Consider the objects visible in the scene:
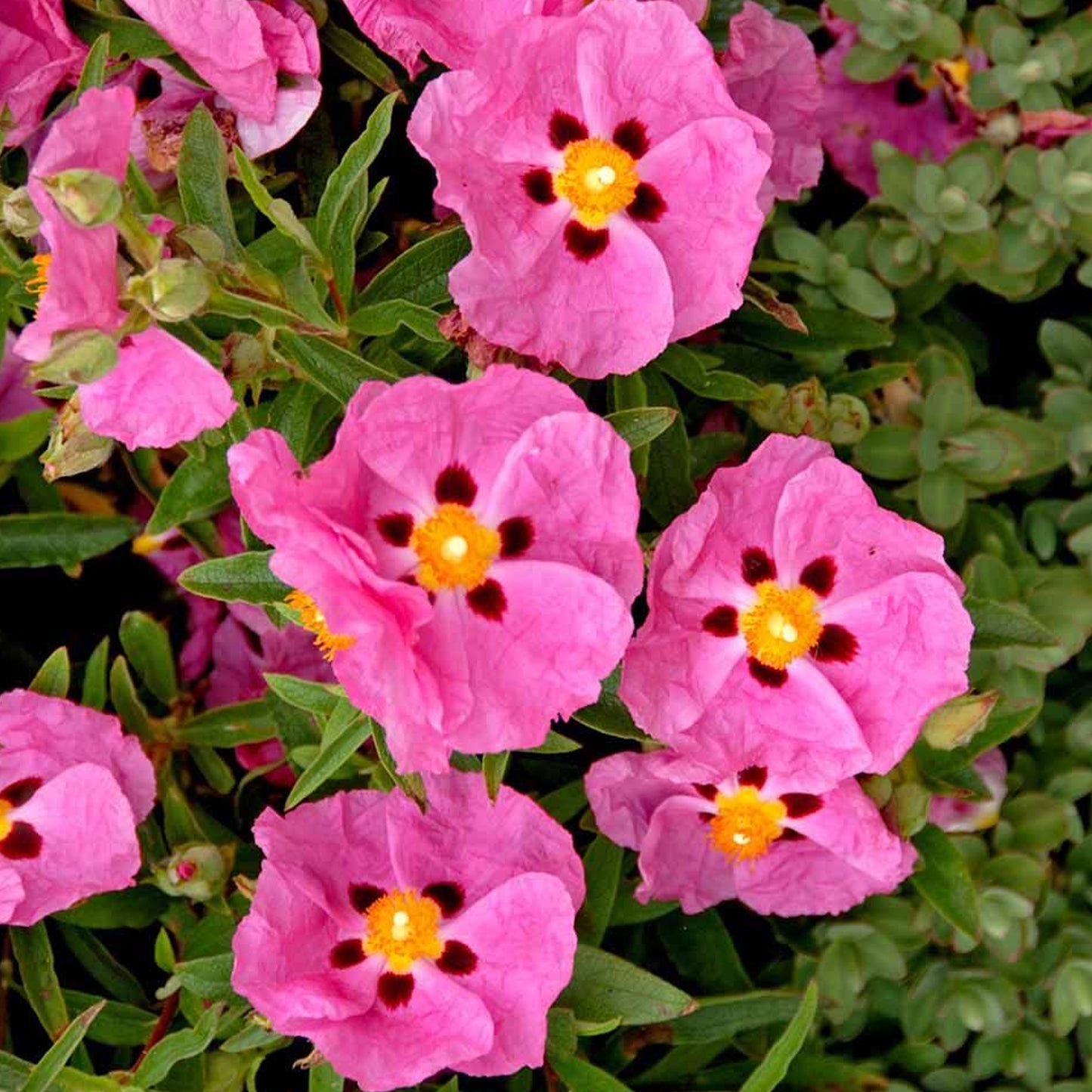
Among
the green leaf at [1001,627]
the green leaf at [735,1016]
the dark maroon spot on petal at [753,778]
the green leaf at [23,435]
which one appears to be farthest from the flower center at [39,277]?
the green leaf at [735,1016]

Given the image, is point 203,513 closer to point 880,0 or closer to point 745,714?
point 745,714

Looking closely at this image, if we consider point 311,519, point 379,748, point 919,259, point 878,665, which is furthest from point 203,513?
point 919,259

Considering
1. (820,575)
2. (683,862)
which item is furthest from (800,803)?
(820,575)

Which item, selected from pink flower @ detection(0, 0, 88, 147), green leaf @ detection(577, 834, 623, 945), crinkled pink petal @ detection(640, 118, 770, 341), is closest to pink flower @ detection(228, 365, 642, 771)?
crinkled pink petal @ detection(640, 118, 770, 341)

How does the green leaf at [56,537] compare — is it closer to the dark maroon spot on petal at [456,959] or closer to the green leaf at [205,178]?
the green leaf at [205,178]

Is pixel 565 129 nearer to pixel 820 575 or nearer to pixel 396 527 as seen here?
pixel 396 527

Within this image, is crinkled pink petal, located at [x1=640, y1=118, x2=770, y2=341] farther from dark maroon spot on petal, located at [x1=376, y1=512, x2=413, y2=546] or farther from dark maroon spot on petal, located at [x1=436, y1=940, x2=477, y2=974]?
dark maroon spot on petal, located at [x1=436, y1=940, x2=477, y2=974]
